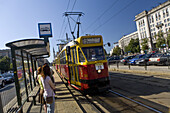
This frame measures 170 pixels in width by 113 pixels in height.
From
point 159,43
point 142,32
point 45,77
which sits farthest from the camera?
point 142,32

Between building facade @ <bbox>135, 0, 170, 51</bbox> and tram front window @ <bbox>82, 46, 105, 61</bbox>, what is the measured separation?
61.4 meters

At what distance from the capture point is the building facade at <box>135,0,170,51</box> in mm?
63156

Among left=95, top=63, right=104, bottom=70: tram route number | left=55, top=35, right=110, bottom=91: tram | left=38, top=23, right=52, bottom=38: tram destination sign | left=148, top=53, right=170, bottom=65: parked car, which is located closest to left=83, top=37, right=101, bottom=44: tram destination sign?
left=55, top=35, right=110, bottom=91: tram

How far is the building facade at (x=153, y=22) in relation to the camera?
6316cm

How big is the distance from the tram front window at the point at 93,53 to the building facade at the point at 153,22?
202 ft

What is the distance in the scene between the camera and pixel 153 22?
234ft

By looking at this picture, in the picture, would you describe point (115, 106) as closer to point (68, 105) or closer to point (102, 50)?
point (68, 105)

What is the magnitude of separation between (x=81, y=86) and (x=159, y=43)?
47318 mm

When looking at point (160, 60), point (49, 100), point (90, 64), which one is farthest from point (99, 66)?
point (160, 60)

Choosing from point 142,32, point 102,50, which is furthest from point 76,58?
point 142,32

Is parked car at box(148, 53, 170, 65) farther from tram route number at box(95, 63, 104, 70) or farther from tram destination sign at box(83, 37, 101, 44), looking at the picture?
tram route number at box(95, 63, 104, 70)

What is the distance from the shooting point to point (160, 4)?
217 feet

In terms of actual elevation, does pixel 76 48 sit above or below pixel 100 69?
above

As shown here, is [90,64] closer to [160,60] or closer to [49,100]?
[49,100]
